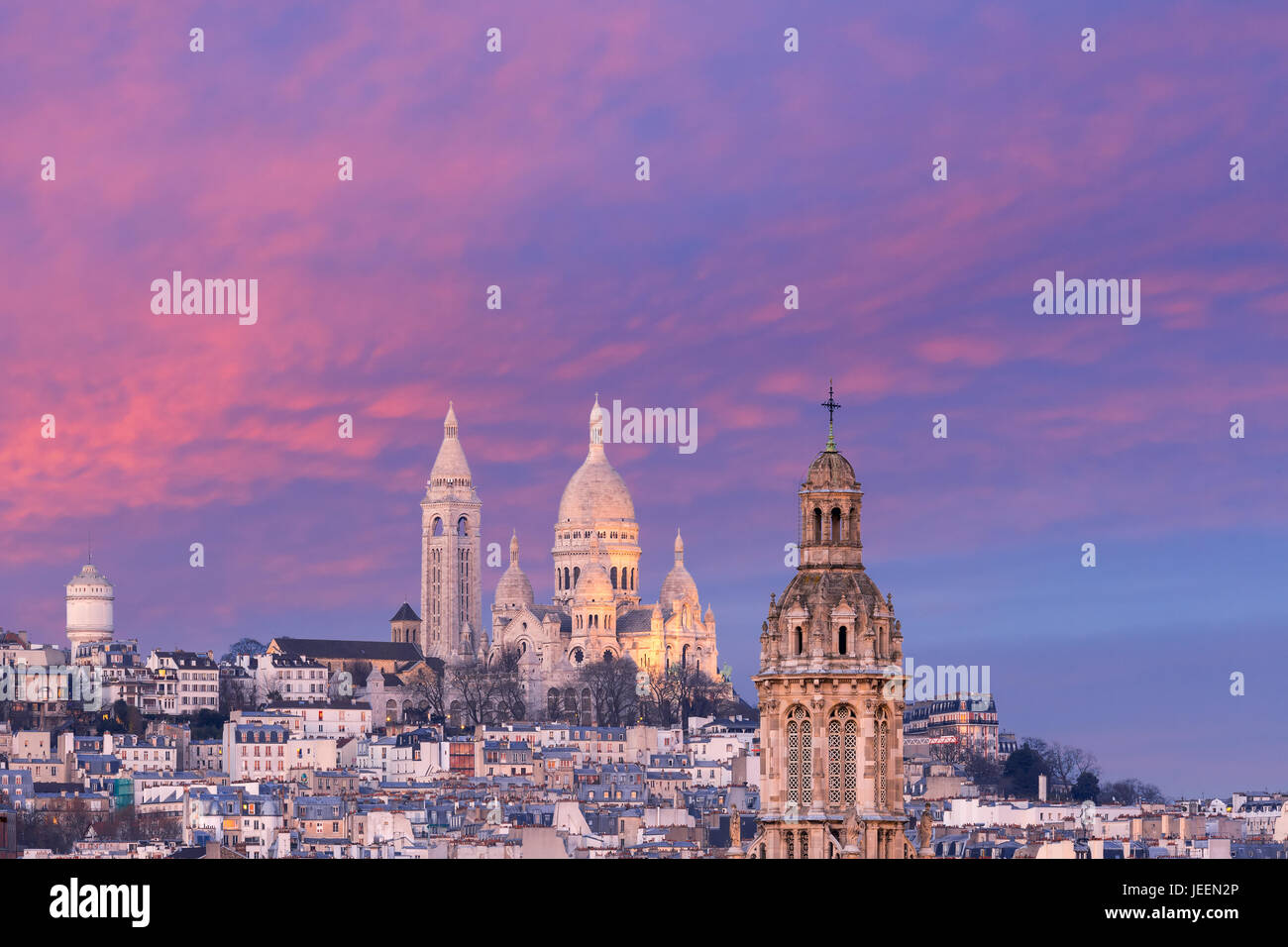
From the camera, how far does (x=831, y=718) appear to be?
36094 mm

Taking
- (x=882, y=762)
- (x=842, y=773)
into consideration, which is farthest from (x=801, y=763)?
(x=882, y=762)

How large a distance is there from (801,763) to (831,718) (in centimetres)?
63

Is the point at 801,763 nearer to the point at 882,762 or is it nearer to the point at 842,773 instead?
the point at 842,773

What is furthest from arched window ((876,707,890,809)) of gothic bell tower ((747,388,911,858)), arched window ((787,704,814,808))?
arched window ((787,704,814,808))

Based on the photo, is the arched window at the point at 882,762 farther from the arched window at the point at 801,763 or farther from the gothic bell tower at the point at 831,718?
the arched window at the point at 801,763

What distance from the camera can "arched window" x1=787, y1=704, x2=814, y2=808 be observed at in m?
35.9

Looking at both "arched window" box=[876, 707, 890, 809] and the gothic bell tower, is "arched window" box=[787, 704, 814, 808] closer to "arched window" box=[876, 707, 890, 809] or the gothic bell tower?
the gothic bell tower

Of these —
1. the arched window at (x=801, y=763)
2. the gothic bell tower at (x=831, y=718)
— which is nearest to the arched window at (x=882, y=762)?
the gothic bell tower at (x=831, y=718)

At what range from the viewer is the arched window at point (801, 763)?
35.9 m

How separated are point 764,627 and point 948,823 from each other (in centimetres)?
11638

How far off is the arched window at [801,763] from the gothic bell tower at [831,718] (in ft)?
0.04

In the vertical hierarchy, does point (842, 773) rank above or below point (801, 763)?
below
